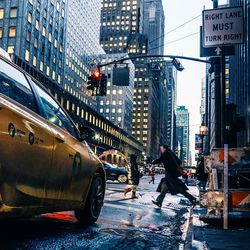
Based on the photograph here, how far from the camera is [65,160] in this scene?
444cm

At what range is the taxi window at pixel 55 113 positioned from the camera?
14.8ft

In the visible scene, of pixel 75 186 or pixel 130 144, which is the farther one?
pixel 130 144

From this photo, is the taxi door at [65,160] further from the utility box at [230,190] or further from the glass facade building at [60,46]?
the glass facade building at [60,46]

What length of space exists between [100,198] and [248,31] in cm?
2791

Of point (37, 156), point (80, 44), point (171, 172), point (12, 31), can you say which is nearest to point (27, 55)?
point (12, 31)

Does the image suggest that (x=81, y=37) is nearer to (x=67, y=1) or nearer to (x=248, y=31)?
(x=67, y=1)

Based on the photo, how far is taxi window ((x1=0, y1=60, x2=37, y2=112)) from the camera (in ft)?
11.7

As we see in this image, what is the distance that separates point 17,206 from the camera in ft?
11.1

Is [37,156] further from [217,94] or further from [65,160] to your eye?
[217,94]

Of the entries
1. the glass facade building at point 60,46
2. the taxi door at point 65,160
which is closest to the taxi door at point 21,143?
the taxi door at point 65,160

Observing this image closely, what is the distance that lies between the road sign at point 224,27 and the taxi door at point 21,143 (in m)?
5.07

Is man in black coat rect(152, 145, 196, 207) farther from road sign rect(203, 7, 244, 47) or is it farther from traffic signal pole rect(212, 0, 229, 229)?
road sign rect(203, 7, 244, 47)

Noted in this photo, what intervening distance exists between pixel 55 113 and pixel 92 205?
1.59m

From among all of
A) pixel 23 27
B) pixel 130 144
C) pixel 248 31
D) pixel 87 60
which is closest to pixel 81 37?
pixel 87 60
